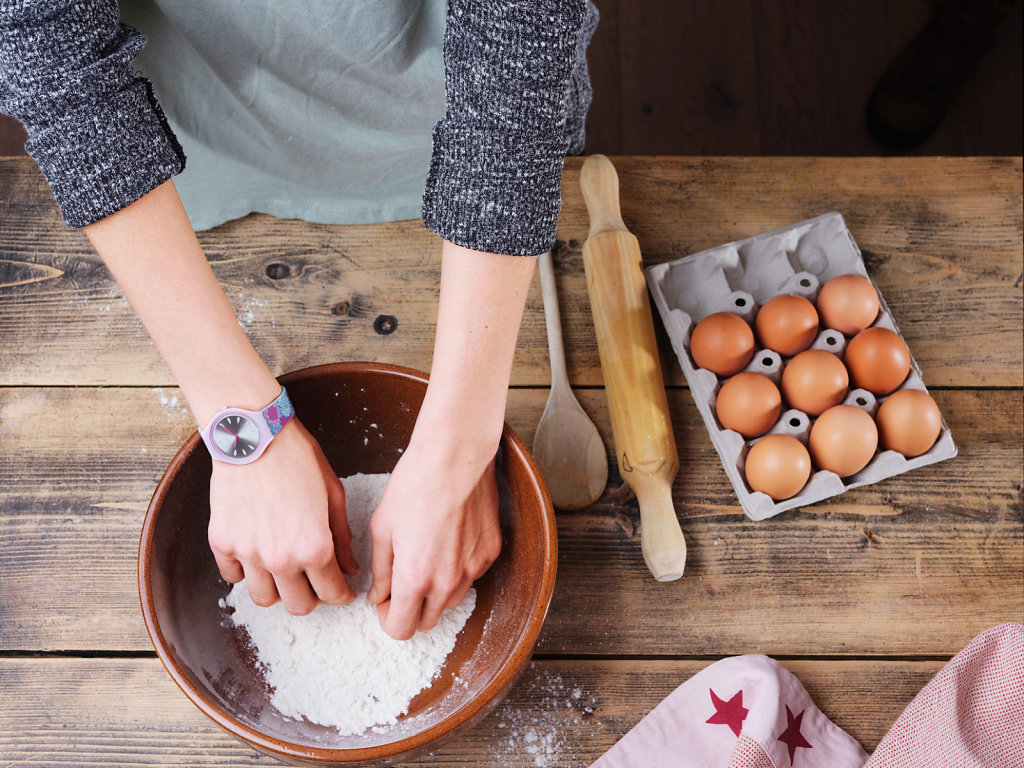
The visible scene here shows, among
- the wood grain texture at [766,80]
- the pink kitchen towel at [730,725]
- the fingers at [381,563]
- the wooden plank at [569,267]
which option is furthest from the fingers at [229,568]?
the wood grain texture at [766,80]

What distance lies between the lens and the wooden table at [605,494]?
2.52 ft

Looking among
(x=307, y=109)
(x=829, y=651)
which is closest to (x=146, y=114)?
(x=307, y=109)

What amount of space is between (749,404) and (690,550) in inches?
6.6

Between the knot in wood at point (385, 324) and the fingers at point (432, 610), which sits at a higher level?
the knot in wood at point (385, 324)

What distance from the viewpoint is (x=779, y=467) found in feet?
2.59

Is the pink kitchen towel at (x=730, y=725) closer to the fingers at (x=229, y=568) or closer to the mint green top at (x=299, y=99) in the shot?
the fingers at (x=229, y=568)

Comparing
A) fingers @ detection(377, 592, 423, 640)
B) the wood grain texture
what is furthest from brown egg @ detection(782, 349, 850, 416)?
the wood grain texture

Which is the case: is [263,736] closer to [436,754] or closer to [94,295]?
[436,754]

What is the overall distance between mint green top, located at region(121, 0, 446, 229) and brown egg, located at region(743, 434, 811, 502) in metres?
0.50

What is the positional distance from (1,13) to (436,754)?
0.72 m

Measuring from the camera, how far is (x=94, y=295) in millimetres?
925

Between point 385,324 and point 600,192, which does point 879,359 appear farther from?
point 385,324

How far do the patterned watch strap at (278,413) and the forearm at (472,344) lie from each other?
12 centimetres

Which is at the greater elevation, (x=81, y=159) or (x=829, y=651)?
(x=81, y=159)
